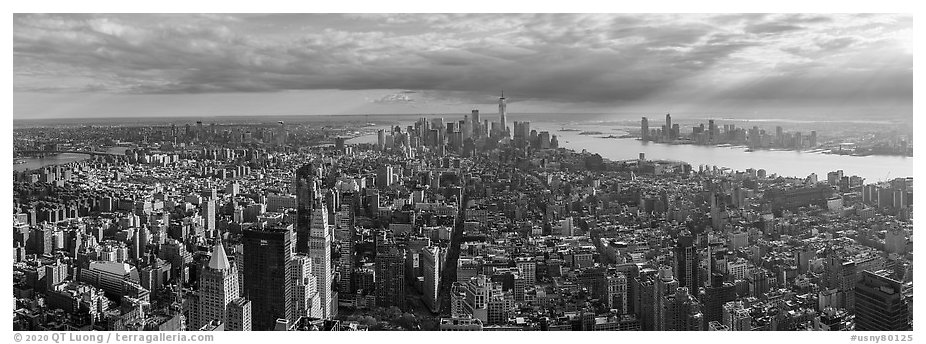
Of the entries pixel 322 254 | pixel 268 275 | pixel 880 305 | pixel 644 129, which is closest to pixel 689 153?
pixel 644 129

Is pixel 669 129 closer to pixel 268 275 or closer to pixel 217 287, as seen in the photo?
pixel 268 275

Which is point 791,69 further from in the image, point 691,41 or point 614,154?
point 614,154

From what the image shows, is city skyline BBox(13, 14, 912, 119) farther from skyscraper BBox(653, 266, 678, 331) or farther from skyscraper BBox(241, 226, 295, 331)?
skyscraper BBox(653, 266, 678, 331)

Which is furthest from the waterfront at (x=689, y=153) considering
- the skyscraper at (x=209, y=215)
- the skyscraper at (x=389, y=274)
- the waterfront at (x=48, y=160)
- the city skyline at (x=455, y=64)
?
the waterfront at (x=48, y=160)


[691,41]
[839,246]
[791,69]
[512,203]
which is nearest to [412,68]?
[512,203]

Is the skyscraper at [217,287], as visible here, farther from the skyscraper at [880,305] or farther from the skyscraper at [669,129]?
the skyscraper at [880,305]

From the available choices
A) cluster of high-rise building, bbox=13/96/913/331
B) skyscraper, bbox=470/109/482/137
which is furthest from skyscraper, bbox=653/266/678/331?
skyscraper, bbox=470/109/482/137
